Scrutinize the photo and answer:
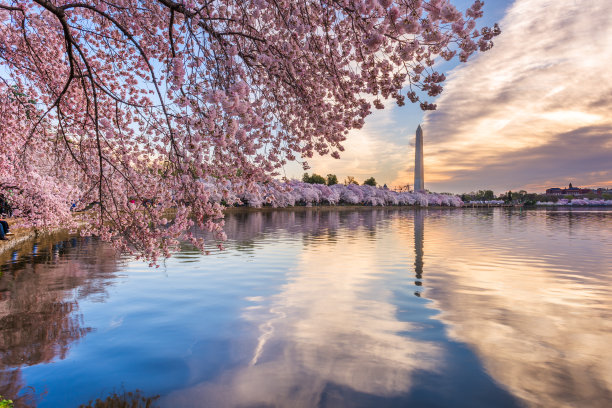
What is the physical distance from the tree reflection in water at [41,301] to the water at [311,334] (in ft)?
0.18

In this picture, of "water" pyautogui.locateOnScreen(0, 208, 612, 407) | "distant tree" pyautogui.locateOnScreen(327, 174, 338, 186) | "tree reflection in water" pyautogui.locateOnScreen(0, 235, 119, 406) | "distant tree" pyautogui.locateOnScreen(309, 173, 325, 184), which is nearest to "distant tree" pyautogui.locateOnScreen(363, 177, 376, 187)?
"distant tree" pyautogui.locateOnScreen(327, 174, 338, 186)

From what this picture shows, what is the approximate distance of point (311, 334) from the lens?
9164mm

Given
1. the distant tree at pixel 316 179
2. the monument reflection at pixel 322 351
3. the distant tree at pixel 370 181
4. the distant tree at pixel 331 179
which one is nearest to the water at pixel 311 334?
the monument reflection at pixel 322 351

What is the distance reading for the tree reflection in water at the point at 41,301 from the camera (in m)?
7.63

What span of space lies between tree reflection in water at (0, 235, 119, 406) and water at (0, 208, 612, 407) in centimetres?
5

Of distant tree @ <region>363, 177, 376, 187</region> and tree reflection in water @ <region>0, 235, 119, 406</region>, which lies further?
distant tree @ <region>363, 177, 376, 187</region>

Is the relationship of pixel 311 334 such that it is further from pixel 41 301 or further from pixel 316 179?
pixel 316 179

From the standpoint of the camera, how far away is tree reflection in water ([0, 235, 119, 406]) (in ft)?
25.0

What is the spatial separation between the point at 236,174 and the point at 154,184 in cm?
314

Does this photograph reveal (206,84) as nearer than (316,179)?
Yes

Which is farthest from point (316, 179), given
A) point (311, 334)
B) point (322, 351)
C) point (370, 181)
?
point (322, 351)

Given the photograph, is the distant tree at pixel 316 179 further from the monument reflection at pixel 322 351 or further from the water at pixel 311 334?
the monument reflection at pixel 322 351

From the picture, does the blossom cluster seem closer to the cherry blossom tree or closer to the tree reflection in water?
the tree reflection in water

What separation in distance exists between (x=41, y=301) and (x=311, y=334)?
327 inches
